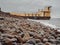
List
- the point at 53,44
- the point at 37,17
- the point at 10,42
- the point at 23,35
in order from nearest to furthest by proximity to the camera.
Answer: the point at 10,42
the point at 53,44
the point at 23,35
the point at 37,17

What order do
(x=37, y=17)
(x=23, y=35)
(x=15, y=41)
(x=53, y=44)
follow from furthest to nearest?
(x=37, y=17), (x=23, y=35), (x=53, y=44), (x=15, y=41)

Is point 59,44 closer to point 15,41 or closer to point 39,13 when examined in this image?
point 15,41

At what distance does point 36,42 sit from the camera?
4.62 m

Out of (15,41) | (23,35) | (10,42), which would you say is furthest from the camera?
(23,35)

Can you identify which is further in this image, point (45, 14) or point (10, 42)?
point (45, 14)

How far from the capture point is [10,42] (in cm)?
409

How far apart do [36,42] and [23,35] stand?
0.69 metres

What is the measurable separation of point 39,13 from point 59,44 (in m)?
36.9

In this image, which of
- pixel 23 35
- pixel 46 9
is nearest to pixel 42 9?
pixel 46 9

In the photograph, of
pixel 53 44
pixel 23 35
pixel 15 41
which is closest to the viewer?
pixel 15 41

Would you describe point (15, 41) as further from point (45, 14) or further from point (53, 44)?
point (45, 14)

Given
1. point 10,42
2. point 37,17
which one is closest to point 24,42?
point 10,42

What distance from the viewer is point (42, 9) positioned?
42250mm

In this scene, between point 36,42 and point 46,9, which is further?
point 46,9
